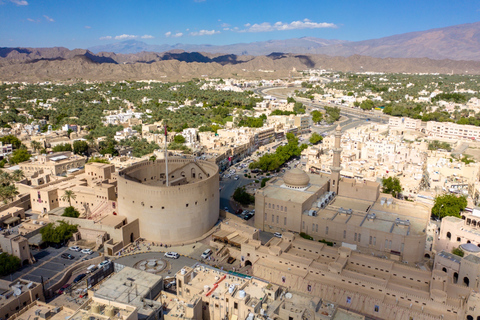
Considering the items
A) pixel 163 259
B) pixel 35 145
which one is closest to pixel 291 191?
pixel 163 259

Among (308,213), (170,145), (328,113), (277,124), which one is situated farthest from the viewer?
(328,113)

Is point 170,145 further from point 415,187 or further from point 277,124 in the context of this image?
point 415,187

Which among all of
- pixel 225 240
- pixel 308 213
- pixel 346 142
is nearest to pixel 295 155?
pixel 346 142

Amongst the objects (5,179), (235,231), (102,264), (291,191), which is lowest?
(102,264)

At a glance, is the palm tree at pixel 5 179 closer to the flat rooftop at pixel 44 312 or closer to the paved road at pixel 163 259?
the paved road at pixel 163 259

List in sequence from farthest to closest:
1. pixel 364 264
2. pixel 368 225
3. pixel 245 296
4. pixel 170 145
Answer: pixel 170 145, pixel 368 225, pixel 364 264, pixel 245 296

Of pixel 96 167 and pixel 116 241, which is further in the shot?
pixel 96 167

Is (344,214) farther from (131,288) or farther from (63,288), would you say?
(63,288)

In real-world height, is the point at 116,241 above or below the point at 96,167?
below
